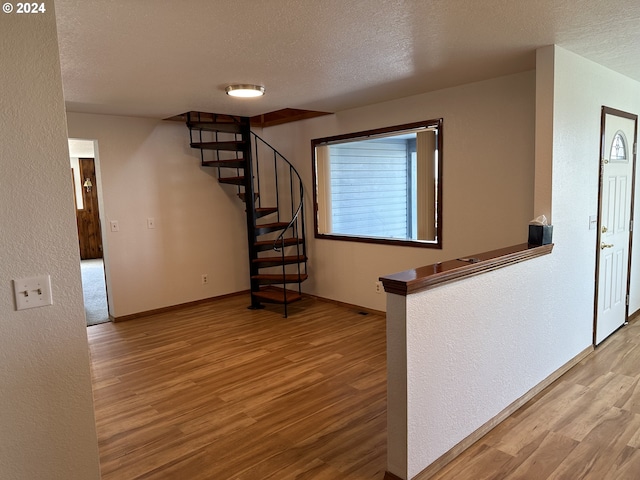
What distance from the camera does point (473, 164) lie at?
3951 millimetres

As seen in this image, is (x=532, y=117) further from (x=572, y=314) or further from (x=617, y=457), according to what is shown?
(x=617, y=457)

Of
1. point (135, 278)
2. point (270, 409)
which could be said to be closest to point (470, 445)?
point (270, 409)

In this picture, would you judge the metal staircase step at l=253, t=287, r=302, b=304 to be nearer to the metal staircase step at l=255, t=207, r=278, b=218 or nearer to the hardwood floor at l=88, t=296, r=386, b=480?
the hardwood floor at l=88, t=296, r=386, b=480

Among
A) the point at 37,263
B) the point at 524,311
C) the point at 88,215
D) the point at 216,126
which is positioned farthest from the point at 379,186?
the point at 88,215

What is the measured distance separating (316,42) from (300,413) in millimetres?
2257

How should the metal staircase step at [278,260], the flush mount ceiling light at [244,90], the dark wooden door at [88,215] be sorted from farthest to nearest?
the dark wooden door at [88,215] → the metal staircase step at [278,260] → the flush mount ceiling light at [244,90]

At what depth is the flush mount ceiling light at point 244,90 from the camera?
3.52m

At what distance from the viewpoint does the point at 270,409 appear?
9.35 feet

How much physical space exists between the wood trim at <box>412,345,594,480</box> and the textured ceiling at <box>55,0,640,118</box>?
2.20 meters

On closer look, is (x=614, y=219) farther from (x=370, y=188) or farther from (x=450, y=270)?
(x=370, y=188)

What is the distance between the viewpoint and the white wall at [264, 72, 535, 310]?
3637 mm

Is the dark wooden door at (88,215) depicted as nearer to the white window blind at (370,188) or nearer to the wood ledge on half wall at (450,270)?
the white window blind at (370,188)

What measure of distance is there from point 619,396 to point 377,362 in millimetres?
1638

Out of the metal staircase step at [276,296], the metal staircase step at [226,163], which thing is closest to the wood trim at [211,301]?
the metal staircase step at [276,296]
